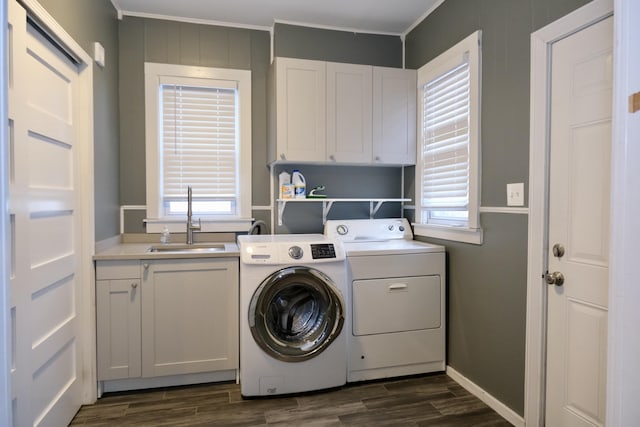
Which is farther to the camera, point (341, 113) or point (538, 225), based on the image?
point (341, 113)

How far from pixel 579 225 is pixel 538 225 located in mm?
189

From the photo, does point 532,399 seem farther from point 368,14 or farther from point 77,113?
point 77,113

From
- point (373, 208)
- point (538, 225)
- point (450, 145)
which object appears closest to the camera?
point (538, 225)

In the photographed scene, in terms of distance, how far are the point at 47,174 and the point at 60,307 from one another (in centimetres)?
69

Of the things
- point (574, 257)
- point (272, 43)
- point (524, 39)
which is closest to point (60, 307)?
point (272, 43)

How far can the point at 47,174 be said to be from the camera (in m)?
1.86

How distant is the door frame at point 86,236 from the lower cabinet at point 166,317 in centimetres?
6

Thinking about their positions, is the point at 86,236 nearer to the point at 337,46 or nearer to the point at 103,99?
the point at 103,99

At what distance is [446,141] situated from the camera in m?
Result: 2.68

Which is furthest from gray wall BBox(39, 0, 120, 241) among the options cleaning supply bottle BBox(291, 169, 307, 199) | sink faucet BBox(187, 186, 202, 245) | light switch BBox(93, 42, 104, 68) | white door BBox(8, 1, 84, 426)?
cleaning supply bottle BBox(291, 169, 307, 199)

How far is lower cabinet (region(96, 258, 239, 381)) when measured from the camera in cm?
236

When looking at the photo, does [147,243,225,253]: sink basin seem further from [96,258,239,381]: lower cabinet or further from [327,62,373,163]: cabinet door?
[327,62,373,163]: cabinet door

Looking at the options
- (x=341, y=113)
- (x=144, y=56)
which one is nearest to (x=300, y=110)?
(x=341, y=113)

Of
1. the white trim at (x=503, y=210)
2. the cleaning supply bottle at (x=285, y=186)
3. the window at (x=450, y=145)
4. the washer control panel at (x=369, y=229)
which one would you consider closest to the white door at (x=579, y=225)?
the white trim at (x=503, y=210)
